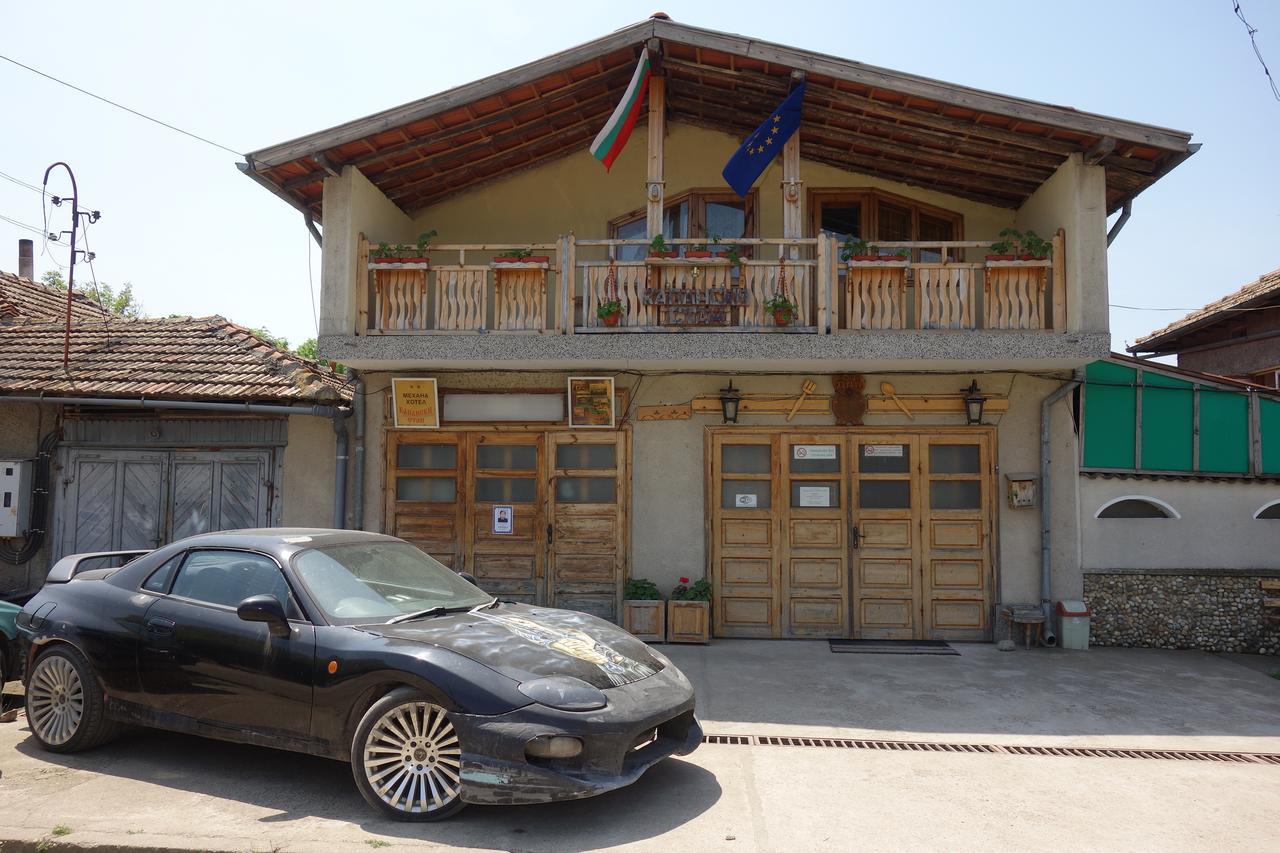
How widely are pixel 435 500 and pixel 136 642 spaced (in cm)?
522

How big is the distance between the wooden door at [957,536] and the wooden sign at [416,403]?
5.99 metres

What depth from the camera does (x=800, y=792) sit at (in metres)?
5.20

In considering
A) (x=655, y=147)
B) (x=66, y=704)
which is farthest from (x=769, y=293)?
(x=66, y=704)

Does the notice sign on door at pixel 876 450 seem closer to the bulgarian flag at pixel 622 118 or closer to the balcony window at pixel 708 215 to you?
the balcony window at pixel 708 215

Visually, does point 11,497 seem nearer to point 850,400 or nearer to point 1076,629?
point 850,400

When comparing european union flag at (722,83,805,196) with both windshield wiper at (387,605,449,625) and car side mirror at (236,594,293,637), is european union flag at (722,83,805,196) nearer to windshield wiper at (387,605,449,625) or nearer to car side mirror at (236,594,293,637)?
windshield wiper at (387,605,449,625)

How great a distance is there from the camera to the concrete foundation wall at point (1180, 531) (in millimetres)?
10109

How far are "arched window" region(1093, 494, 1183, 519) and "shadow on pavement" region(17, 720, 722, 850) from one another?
7076 millimetres

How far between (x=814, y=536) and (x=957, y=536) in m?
1.70

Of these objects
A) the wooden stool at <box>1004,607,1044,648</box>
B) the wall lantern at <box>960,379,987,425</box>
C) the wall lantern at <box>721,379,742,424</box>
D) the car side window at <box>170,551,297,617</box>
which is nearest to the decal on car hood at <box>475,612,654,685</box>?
the car side window at <box>170,551,297,617</box>

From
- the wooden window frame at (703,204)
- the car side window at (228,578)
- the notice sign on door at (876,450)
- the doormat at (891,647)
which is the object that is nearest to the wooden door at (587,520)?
the doormat at (891,647)

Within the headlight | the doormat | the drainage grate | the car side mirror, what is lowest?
the drainage grate

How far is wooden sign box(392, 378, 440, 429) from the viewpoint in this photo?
34.5ft

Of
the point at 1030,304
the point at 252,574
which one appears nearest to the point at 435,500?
the point at 252,574
